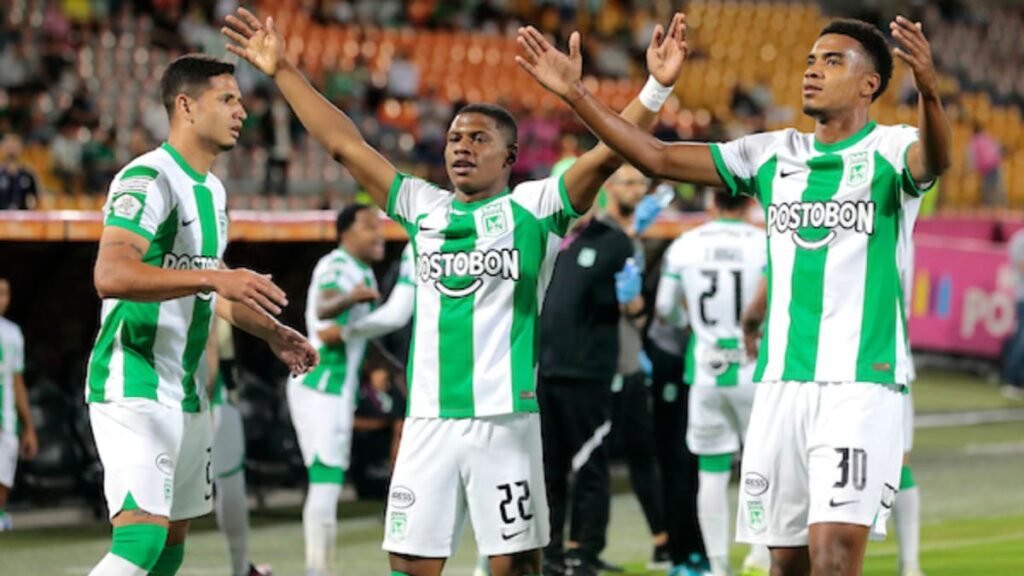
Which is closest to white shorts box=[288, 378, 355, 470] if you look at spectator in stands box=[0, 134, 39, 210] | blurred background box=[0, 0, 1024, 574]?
blurred background box=[0, 0, 1024, 574]

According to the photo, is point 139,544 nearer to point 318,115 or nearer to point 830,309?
point 318,115

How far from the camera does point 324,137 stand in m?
6.66

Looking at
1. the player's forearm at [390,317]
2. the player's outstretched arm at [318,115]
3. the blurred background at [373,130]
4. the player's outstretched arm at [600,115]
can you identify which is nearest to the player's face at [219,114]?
the player's outstretched arm at [318,115]

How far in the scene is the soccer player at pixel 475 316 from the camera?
633 cm

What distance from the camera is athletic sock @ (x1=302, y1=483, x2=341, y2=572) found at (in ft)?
31.7

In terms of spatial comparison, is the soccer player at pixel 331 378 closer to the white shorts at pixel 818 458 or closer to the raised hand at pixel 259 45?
the raised hand at pixel 259 45

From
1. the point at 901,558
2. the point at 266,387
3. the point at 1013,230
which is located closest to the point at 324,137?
the point at 901,558

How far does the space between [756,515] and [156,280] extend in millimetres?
2193

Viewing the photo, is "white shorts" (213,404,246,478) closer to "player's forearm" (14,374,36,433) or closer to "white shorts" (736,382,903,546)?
"player's forearm" (14,374,36,433)

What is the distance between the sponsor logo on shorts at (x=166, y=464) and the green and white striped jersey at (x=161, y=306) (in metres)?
0.20

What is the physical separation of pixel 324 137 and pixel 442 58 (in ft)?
65.1

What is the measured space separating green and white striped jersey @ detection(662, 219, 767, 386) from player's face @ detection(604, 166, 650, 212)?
0.37m

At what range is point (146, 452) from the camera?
254 inches

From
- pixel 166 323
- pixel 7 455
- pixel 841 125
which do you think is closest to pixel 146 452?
pixel 166 323
